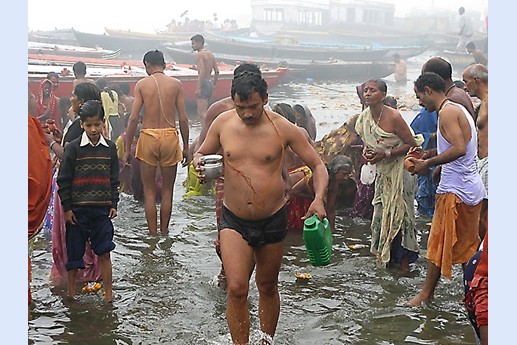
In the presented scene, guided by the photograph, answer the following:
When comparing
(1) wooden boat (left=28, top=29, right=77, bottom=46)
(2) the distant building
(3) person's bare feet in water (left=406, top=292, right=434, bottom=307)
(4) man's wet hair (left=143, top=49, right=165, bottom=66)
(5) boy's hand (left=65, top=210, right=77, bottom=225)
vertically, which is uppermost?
(2) the distant building

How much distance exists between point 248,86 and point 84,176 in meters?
1.57

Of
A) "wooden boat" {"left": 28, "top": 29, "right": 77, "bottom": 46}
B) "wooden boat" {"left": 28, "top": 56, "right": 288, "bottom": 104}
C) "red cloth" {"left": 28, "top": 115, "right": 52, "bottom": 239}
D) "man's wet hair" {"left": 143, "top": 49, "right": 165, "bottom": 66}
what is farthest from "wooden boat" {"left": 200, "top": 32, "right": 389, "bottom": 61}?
A: "red cloth" {"left": 28, "top": 115, "right": 52, "bottom": 239}

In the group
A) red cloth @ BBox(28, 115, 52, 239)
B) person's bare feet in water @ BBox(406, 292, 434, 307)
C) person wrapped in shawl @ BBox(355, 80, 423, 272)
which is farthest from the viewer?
person wrapped in shawl @ BBox(355, 80, 423, 272)

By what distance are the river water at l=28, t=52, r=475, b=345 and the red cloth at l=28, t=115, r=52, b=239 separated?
1251 mm

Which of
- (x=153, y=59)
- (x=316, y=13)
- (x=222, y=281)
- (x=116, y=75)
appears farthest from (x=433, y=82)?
(x=316, y=13)

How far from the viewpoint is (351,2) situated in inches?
1692

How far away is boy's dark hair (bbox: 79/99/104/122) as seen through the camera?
4.89 meters

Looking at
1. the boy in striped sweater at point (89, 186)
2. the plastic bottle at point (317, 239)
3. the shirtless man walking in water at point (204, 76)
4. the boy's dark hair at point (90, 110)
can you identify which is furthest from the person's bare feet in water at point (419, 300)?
the shirtless man walking in water at point (204, 76)

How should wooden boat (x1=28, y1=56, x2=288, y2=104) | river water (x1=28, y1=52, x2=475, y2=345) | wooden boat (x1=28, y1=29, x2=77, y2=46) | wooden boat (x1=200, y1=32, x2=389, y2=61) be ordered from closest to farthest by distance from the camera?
1. river water (x1=28, y1=52, x2=475, y2=345)
2. wooden boat (x1=28, y1=56, x2=288, y2=104)
3. wooden boat (x1=200, y1=32, x2=389, y2=61)
4. wooden boat (x1=28, y1=29, x2=77, y2=46)

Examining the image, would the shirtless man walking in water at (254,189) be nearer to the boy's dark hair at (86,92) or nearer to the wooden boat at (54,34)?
the boy's dark hair at (86,92)

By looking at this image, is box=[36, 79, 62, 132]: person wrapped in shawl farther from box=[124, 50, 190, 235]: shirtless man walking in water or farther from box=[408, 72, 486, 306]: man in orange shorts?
box=[408, 72, 486, 306]: man in orange shorts

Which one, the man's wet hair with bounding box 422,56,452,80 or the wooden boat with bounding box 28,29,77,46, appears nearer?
the man's wet hair with bounding box 422,56,452,80

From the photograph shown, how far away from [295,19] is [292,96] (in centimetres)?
2041

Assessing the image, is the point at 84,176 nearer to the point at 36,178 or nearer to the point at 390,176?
the point at 36,178
